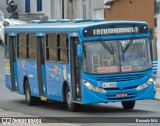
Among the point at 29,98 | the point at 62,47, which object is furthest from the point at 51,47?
the point at 29,98

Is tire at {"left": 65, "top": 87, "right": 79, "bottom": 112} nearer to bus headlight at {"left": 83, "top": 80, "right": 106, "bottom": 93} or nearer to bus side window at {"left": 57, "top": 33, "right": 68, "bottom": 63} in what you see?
bus side window at {"left": 57, "top": 33, "right": 68, "bottom": 63}

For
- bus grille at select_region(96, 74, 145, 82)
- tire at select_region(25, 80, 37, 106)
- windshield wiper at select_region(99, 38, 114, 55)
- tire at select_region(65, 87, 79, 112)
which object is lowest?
tire at select_region(25, 80, 37, 106)

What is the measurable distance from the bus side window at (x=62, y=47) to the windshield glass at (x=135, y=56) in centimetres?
168

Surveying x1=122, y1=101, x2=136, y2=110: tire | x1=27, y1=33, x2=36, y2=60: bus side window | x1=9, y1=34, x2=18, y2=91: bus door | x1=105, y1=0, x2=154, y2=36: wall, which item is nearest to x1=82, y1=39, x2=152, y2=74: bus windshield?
x1=122, y1=101, x2=136, y2=110: tire

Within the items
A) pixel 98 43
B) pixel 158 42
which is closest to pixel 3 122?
pixel 98 43

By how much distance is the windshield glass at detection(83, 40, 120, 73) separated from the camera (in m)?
21.0

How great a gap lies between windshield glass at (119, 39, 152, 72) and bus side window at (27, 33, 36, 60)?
428 centimetres

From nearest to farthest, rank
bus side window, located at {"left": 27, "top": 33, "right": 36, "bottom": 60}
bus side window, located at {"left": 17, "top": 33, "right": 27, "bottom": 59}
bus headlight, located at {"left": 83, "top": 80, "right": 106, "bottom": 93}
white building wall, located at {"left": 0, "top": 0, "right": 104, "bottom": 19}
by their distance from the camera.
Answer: bus headlight, located at {"left": 83, "top": 80, "right": 106, "bottom": 93}, bus side window, located at {"left": 27, "top": 33, "right": 36, "bottom": 60}, bus side window, located at {"left": 17, "top": 33, "right": 27, "bottom": 59}, white building wall, located at {"left": 0, "top": 0, "right": 104, "bottom": 19}

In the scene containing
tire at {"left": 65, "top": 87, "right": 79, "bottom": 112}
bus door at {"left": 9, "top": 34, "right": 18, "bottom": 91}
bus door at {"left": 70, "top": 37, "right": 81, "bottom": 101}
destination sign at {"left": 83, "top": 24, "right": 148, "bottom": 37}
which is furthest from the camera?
bus door at {"left": 9, "top": 34, "right": 18, "bottom": 91}

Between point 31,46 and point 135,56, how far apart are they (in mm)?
4705

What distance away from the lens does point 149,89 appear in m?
21.6

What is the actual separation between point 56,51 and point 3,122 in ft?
17.4

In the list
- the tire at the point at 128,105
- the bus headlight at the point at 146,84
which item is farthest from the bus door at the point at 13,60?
the bus headlight at the point at 146,84

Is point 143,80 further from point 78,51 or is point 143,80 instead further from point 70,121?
point 70,121
